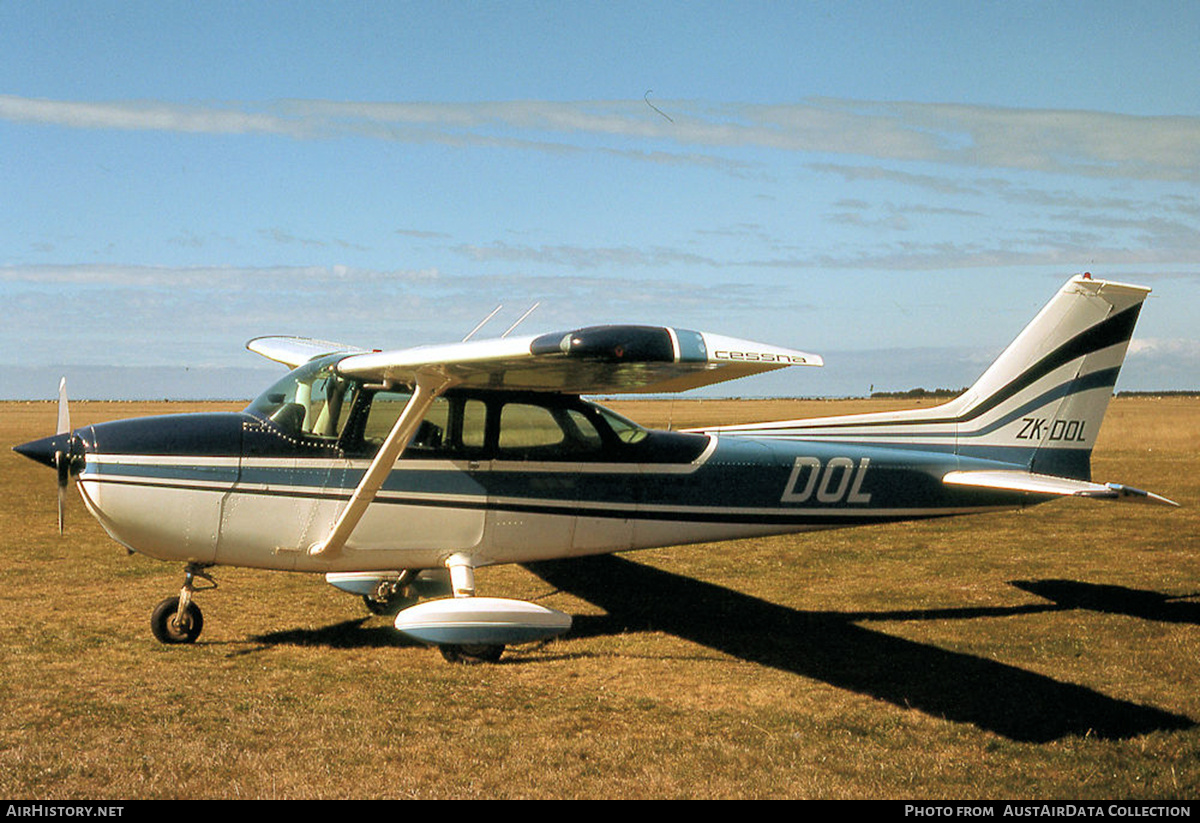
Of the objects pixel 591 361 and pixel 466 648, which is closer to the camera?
pixel 591 361

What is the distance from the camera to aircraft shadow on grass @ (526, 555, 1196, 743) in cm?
607

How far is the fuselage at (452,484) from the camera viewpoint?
7.05 metres

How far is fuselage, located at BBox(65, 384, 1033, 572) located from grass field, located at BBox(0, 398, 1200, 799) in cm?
90

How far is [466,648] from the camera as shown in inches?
291

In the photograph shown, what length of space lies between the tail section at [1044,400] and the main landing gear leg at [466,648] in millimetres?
3019

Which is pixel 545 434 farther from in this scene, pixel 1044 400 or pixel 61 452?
pixel 1044 400

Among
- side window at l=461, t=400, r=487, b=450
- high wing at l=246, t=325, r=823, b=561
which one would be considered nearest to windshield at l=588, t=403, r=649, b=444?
high wing at l=246, t=325, r=823, b=561

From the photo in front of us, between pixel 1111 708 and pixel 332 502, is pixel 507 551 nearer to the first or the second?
pixel 332 502

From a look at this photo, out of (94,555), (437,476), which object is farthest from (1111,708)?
(94,555)

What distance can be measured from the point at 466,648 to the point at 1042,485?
16.1 feet

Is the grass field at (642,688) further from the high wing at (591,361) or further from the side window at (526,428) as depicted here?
the high wing at (591,361)

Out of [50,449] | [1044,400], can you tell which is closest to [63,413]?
[50,449]

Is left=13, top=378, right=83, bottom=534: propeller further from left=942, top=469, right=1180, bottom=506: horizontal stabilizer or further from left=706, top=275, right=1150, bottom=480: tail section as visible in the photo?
left=942, top=469, right=1180, bottom=506: horizontal stabilizer

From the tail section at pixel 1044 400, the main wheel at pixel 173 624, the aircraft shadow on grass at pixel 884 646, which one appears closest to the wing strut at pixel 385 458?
the main wheel at pixel 173 624
